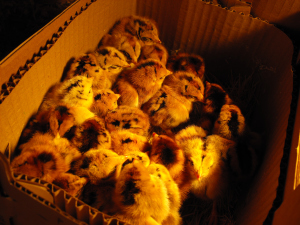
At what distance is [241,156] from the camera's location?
171 cm

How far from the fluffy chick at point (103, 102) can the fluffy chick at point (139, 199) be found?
667 mm

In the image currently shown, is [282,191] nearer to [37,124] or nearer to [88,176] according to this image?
Result: [88,176]

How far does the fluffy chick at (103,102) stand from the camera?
194 centimetres

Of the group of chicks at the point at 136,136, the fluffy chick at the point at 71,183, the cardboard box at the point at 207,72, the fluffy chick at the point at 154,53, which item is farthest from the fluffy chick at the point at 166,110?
the fluffy chick at the point at 71,183

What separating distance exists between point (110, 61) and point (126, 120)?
1.95 ft

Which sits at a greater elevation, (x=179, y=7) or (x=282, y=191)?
(x=179, y=7)

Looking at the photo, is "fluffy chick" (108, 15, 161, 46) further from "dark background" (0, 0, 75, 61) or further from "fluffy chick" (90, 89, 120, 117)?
"fluffy chick" (90, 89, 120, 117)

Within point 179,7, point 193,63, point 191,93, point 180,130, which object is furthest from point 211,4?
point 180,130

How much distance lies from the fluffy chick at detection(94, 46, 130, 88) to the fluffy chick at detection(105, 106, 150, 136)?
1.23ft

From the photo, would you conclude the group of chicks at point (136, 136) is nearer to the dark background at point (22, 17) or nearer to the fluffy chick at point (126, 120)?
the fluffy chick at point (126, 120)

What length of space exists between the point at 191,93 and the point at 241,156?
26.6 inches

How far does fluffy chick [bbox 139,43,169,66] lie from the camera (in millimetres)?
2350

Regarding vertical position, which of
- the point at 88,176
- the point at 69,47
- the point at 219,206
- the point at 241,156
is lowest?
the point at 219,206

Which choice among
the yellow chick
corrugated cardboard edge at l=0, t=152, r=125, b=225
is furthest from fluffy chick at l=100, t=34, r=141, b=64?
corrugated cardboard edge at l=0, t=152, r=125, b=225
